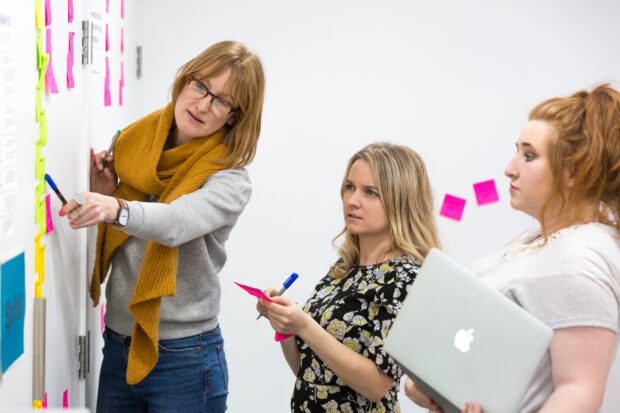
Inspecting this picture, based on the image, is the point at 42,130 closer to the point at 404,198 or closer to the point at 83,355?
the point at 83,355

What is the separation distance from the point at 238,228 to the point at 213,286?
118cm

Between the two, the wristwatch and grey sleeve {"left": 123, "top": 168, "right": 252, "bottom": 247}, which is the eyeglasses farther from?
the wristwatch

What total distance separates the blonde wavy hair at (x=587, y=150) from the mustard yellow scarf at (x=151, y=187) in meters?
0.73

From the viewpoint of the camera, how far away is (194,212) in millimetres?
1386

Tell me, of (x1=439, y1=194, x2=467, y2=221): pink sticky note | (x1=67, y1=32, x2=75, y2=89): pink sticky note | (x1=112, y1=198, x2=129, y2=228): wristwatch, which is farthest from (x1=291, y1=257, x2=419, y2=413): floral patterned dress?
(x1=439, y1=194, x2=467, y2=221): pink sticky note

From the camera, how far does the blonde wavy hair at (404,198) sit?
5.24ft

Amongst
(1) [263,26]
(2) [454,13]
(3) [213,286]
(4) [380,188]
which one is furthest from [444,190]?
(3) [213,286]

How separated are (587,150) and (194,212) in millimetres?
771

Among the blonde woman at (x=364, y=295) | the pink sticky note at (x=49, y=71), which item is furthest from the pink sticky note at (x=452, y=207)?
the pink sticky note at (x=49, y=71)

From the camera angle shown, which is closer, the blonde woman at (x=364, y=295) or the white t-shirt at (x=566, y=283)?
the white t-shirt at (x=566, y=283)

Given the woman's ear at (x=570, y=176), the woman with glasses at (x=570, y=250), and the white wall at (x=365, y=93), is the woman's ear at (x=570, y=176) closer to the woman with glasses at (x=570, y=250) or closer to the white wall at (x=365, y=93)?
the woman with glasses at (x=570, y=250)

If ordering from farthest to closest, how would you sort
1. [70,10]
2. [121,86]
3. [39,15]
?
[121,86], [70,10], [39,15]

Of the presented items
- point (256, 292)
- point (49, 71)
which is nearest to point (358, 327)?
point (256, 292)

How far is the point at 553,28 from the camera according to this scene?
2730 mm
